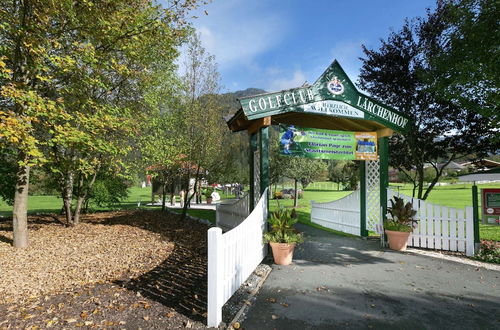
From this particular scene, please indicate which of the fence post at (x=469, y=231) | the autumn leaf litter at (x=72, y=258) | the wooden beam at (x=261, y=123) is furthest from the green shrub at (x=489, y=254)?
the autumn leaf litter at (x=72, y=258)

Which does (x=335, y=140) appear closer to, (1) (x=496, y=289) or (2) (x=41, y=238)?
(1) (x=496, y=289)

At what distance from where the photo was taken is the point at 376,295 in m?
4.01

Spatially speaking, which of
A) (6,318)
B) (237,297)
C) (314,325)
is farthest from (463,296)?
(6,318)

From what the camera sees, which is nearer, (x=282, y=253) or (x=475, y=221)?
(x=282, y=253)

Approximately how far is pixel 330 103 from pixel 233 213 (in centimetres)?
446

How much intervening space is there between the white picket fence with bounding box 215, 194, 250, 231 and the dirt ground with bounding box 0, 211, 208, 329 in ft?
3.27

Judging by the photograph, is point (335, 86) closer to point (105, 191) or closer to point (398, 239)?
point (398, 239)

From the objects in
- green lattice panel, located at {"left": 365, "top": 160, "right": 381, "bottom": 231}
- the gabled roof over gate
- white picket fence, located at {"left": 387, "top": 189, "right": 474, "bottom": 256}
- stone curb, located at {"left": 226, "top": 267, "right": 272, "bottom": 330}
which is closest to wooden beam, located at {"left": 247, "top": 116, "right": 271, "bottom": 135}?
the gabled roof over gate

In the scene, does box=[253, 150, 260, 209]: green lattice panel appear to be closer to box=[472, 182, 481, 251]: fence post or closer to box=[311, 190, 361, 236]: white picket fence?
box=[311, 190, 361, 236]: white picket fence

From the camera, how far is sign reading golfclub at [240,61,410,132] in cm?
628

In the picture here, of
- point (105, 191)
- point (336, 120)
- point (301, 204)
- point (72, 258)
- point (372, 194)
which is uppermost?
point (336, 120)

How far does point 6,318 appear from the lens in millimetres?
3475

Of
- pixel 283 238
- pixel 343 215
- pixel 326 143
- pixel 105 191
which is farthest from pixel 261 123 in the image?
pixel 105 191

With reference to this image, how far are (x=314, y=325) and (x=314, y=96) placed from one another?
517cm
